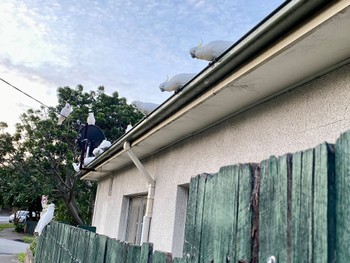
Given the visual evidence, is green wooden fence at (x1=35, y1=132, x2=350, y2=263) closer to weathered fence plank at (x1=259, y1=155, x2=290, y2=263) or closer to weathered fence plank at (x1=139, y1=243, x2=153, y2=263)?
weathered fence plank at (x1=259, y1=155, x2=290, y2=263)

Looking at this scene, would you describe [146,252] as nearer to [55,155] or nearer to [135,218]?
[135,218]

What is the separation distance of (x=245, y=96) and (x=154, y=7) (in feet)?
23.6

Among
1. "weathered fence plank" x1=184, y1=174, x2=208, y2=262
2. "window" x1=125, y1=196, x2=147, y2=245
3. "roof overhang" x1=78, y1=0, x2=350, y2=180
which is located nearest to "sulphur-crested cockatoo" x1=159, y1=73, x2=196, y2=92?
"roof overhang" x1=78, y1=0, x2=350, y2=180

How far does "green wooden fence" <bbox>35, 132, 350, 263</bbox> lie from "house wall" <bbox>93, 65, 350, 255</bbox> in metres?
1.46

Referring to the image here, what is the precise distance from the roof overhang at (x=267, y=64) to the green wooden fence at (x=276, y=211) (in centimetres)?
109

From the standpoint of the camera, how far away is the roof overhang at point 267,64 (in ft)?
7.01

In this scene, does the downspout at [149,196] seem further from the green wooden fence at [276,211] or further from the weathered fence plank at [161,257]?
the green wooden fence at [276,211]

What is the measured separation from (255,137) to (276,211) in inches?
97.3

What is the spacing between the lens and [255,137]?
3637 mm

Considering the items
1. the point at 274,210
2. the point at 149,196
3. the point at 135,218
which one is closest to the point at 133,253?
the point at 274,210

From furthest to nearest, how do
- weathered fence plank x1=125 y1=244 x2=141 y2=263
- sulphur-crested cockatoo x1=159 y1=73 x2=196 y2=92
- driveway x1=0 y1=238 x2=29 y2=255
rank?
driveway x1=0 y1=238 x2=29 y2=255, sulphur-crested cockatoo x1=159 y1=73 x2=196 y2=92, weathered fence plank x1=125 y1=244 x2=141 y2=263

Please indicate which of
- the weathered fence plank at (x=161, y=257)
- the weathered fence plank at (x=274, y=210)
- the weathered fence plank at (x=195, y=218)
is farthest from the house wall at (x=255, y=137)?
the weathered fence plank at (x=274, y=210)

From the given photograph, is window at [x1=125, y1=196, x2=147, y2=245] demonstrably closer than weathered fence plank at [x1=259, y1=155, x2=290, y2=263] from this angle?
No

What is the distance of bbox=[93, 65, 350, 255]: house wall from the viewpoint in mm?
2785
